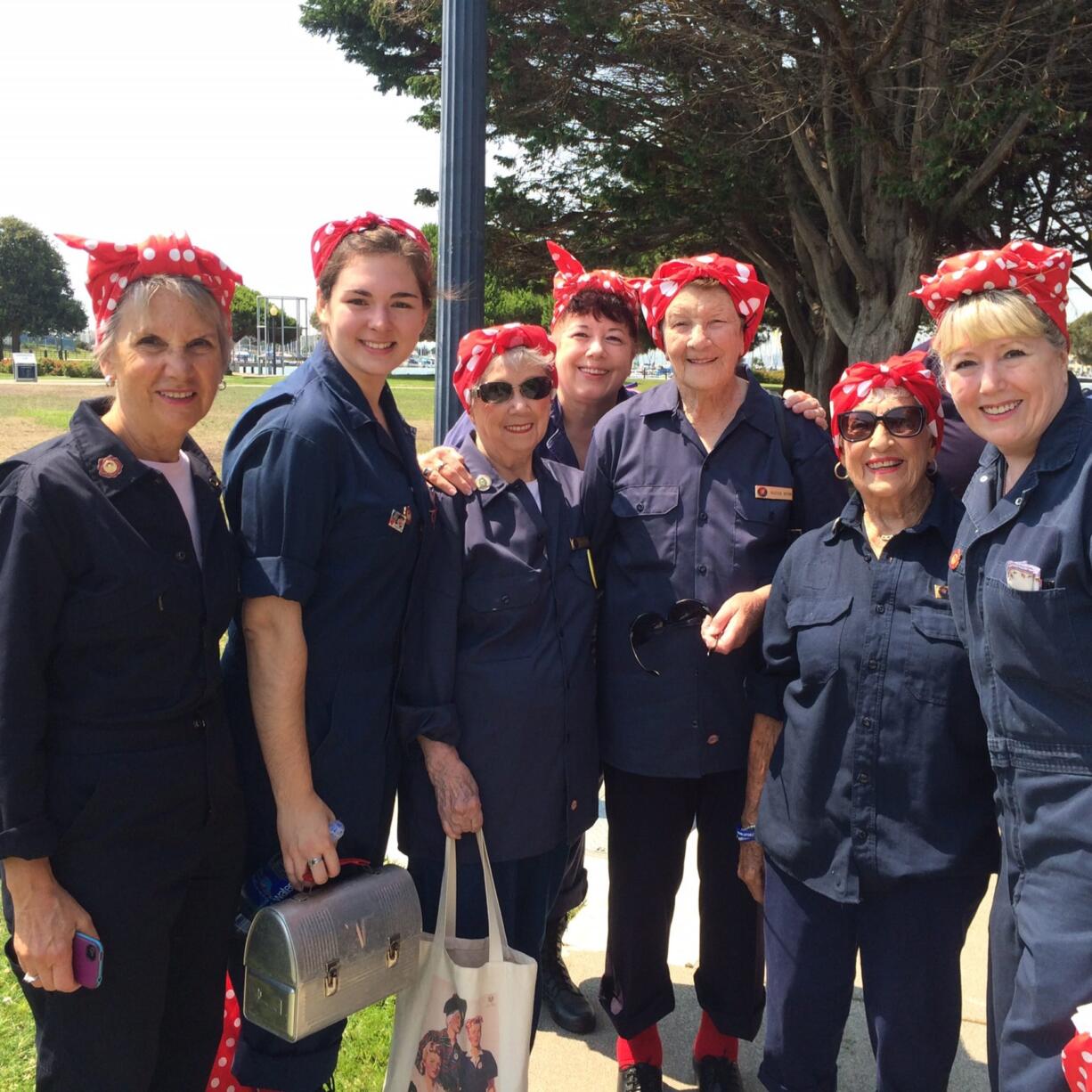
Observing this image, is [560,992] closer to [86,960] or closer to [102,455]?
[86,960]

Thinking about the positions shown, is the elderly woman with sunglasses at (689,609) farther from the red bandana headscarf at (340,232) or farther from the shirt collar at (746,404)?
the red bandana headscarf at (340,232)

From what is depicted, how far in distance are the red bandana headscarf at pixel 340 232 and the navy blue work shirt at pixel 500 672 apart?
63cm

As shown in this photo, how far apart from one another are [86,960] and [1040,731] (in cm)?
192

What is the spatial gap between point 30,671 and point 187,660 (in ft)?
1.04

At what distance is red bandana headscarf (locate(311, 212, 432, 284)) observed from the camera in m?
2.46

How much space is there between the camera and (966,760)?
7.29 feet

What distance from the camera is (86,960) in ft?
6.39

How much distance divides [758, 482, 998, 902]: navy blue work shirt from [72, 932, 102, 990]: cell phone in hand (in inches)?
59.7

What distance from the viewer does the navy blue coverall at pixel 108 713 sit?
6.16ft

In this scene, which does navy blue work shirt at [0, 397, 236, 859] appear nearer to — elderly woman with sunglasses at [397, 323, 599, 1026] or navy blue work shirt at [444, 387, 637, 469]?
elderly woman with sunglasses at [397, 323, 599, 1026]

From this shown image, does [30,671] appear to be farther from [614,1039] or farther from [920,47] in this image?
[920,47]

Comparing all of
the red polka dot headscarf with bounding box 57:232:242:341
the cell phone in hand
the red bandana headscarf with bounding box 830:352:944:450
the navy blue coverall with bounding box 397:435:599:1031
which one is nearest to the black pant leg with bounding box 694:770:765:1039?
the navy blue coverall with bounding box 397:435:599:1031

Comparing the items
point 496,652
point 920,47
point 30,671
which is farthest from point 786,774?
point 920,47

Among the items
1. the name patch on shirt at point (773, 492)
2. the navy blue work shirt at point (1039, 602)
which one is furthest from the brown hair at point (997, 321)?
the name patch on shirt at point (773, 492)
